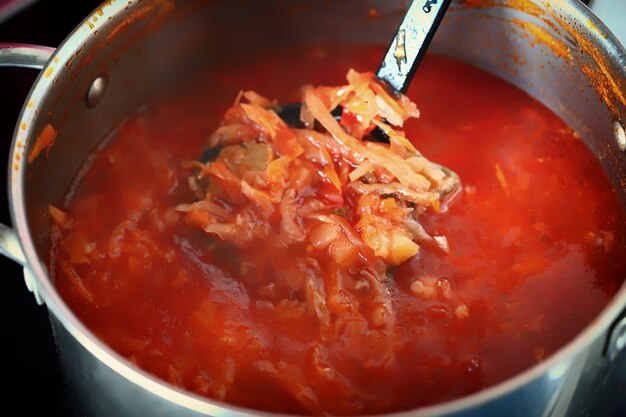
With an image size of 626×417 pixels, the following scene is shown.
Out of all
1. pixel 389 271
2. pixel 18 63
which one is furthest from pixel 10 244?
pixel 389 271

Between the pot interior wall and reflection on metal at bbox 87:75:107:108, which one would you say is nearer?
the pot interior wall

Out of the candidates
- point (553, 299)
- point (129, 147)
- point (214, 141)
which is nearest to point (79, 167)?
point (129, 147)

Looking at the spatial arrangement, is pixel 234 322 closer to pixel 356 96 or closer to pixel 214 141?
pixel 214 141

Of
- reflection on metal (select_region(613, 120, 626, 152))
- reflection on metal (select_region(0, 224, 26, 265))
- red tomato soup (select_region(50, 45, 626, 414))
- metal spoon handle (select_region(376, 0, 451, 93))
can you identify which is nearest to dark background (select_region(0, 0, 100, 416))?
red tomato soup (select_region(50, 45, 626, 414))

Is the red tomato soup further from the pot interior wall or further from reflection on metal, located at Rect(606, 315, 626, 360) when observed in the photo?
reflection on metal, located at Rect(606, 315, 626, 360)

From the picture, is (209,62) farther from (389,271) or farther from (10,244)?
(10,244)
